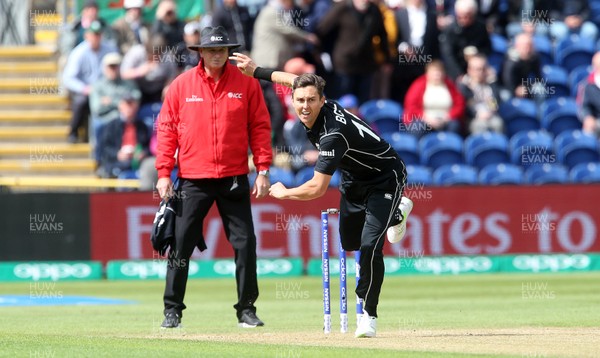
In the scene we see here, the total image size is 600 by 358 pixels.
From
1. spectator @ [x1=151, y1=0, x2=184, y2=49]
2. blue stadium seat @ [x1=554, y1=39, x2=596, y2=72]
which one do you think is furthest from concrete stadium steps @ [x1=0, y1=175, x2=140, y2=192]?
blue stadium seat @ [x1=554, y1=39, x2=596, y2=72]

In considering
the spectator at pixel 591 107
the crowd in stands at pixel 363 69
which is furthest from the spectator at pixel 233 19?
the spectator at pixel 591 107

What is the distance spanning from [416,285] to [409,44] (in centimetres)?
542

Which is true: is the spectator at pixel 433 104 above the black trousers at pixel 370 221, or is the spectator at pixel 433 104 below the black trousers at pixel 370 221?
above

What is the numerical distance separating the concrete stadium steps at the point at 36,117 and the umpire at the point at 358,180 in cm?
1278

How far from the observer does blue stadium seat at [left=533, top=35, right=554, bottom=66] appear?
2211cm

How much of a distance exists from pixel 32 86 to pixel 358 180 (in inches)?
549

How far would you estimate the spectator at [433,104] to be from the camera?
20.1 m

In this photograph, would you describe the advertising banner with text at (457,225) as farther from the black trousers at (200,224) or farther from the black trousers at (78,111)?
the black trousers at (200,224)

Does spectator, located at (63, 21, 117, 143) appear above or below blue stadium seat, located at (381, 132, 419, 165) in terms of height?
above

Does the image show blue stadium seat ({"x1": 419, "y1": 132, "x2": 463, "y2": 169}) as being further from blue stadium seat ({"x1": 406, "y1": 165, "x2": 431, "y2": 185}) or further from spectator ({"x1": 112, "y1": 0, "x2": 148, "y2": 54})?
spectator ({"x1": 112, "y1": 0, "x2": 148, "y2": 54})

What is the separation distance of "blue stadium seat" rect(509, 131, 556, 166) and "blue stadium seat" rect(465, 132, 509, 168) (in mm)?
166

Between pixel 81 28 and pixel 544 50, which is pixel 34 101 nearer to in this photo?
pixel 81 28

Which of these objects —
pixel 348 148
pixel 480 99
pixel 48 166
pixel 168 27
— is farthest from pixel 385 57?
pixel 348 148

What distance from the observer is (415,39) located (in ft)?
69.4
